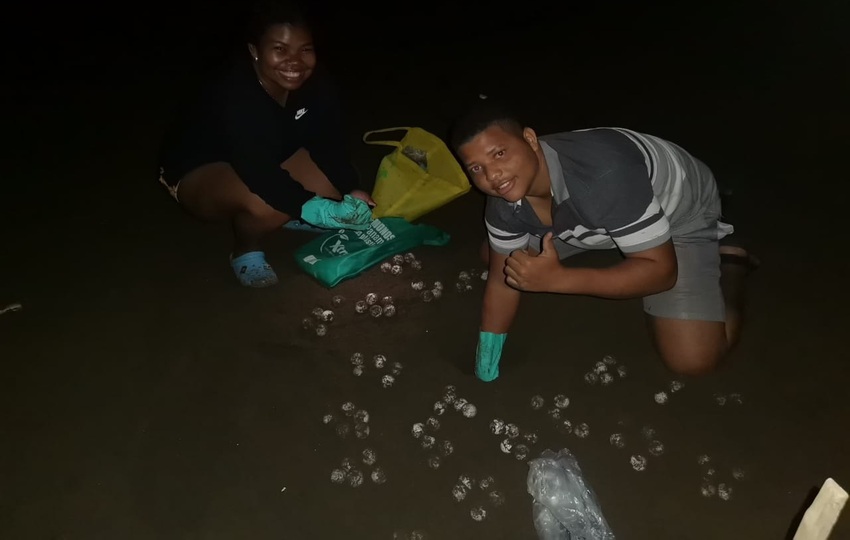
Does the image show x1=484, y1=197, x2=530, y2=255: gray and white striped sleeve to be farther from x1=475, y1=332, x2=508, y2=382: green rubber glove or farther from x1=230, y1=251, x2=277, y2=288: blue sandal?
x1=230, y1=251, x2=277, y2=288: blue sandal

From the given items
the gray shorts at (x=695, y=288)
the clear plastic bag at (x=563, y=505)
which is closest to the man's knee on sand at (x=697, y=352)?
the gray shorts at (x=695, y=288)

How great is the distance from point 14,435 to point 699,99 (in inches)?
118

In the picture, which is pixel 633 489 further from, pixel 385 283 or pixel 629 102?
pixel 629 102

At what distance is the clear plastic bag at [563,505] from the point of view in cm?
146

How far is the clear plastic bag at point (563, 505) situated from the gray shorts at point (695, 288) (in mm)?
547

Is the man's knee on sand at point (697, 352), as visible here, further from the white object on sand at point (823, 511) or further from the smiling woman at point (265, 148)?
the smiling woman at point (265, 148)

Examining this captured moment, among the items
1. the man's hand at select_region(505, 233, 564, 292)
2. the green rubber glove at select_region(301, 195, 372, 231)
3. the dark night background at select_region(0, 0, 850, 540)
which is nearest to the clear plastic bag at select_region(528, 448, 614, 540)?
the dark night background at select_region(0, 0, 850, 540)

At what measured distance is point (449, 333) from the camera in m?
2.01

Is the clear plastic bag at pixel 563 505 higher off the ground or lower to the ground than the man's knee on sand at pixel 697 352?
lower

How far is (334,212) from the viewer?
83.1 inches

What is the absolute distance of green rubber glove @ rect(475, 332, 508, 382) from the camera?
1.83 metres

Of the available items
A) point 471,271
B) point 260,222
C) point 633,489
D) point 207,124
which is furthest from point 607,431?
point 207,124

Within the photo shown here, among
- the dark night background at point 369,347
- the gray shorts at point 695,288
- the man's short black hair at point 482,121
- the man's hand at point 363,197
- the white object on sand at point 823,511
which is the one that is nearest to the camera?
the white object on sand at point 823,511

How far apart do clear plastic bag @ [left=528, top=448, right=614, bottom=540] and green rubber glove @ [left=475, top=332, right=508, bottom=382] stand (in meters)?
0.31
